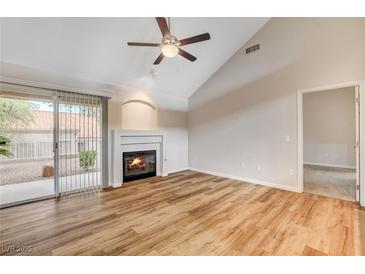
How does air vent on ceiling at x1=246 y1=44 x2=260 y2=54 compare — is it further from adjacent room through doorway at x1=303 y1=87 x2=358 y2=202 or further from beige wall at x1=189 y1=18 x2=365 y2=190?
adjacent room through doorway at x1=303 y1=87 x2=358 y2=202

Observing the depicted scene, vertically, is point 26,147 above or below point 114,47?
below

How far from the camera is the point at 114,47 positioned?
11.1ft

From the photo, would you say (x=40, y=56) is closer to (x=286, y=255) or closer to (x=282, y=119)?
(x=286, y=255)

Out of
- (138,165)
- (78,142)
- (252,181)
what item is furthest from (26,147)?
(252,181)

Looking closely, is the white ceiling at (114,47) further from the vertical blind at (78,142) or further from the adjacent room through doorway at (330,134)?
the adjacent room through doorway at (330,134)

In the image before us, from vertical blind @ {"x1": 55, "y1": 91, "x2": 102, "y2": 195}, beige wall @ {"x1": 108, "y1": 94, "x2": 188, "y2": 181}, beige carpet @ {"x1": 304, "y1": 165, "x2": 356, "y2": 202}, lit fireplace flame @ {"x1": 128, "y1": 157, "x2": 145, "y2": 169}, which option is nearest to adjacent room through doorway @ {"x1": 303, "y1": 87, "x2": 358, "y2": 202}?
beige carpet @ {"x1": 304, "y1": 165, "x2": 356, "y2": 202}

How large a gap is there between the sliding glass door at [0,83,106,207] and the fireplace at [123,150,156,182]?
0.64 metres

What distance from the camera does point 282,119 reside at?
3951mm

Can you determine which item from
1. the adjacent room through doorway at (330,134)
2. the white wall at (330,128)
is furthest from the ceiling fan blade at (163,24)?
the white wall at (330,128)

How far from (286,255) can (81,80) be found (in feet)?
15.0

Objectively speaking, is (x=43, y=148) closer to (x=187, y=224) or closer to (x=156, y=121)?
(x=156, y=121)

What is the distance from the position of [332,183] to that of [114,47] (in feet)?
19.7

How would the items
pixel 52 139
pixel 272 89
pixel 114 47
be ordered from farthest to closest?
pixel 272 89 < pixel 52 139 < pixel 114 47
